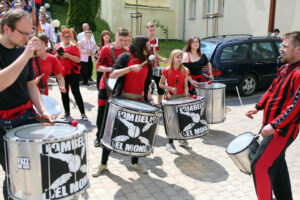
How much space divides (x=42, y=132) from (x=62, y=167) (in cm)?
35

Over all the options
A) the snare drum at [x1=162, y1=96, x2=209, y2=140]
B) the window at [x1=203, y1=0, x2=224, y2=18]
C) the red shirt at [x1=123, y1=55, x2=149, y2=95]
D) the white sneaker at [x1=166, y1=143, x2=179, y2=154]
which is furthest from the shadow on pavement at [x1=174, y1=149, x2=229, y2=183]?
the window at [x1=203, y1=0, x2=224, y2=18]

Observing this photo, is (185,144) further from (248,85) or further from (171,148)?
(248,85)

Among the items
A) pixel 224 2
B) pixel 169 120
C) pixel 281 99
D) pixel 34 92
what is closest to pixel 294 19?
pixel 224 2

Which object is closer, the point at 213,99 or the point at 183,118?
the point at 183,118

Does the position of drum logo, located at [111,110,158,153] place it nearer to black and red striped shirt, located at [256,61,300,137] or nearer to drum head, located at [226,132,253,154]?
drum head, located at [226,132,253,154]

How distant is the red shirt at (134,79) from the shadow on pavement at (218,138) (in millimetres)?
2087

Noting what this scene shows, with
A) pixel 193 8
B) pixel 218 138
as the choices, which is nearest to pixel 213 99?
pixel 218 138

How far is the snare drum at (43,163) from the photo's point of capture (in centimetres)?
242

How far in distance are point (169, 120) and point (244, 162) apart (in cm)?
171

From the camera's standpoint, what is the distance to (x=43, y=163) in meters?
2.45

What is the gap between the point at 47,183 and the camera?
2492 millimetres

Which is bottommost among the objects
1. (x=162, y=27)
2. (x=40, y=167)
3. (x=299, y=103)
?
(x=40, y=167)

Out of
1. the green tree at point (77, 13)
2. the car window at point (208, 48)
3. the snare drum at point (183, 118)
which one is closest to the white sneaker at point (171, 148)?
the snare drum at point (183, 118)

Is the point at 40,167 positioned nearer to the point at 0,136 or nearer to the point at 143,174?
the point at 0,136
